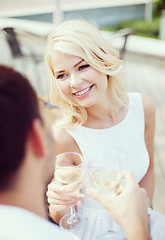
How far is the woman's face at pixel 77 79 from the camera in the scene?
164 cm

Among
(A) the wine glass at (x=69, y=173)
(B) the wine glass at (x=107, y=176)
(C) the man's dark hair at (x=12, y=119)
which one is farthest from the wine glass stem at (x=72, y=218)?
(C) the man's dark hair at (x=12, y=119)

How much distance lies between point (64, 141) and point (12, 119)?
3.47ft

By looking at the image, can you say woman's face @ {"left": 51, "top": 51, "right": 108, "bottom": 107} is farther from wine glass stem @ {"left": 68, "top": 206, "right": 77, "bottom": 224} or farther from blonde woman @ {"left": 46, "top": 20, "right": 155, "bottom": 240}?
wine glass stem @ {"left": 68, "top": 206, "right": 77, "bottom": 224}

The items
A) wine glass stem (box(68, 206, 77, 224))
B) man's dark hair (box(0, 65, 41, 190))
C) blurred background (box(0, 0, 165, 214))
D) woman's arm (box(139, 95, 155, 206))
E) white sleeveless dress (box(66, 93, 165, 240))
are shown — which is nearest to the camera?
man's dark hair (box(0, 65, 41, 190))

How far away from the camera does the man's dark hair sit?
2.38 ft

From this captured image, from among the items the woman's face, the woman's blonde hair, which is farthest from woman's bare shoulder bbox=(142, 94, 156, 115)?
the woman's face

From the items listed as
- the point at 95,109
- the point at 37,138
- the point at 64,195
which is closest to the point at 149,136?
the point at 95,109

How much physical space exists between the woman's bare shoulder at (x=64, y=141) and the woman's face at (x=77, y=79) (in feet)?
0.78

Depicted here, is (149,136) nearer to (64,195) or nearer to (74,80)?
(74,80)

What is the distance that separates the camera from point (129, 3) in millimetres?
13398

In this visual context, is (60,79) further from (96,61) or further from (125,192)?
(125,192)

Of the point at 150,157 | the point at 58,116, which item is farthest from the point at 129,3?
the point at 150,157

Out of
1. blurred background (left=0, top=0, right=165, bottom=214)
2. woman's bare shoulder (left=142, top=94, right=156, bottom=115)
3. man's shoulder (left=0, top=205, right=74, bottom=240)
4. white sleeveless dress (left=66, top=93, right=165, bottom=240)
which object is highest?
man's shoulder (left=0, top=205, right=74, bottom=240)

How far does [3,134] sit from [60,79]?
1.05 m
